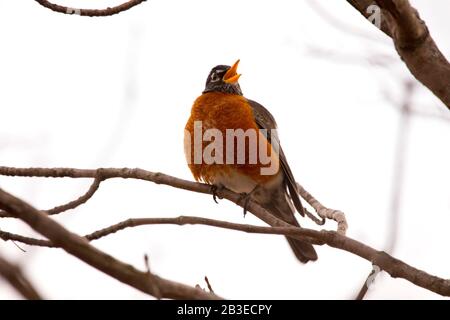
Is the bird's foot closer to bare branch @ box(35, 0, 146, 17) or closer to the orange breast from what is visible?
the orange breast

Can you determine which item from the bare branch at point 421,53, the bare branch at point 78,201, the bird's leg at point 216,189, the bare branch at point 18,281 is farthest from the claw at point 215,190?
the bare branch at point 18,281

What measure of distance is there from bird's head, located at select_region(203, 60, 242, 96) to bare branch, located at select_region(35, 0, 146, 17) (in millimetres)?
3041

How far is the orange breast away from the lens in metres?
5.97

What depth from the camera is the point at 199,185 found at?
15.3ft

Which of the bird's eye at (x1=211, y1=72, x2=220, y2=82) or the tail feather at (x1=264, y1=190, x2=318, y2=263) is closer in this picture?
the tail feather at (x1=264, y1=190, x2=318, y2=263)

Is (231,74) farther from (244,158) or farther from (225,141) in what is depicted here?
(244,158)

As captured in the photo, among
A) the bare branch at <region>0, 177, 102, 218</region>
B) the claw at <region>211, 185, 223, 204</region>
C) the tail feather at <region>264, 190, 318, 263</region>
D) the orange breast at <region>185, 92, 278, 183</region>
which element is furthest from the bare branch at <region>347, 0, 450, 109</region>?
the tail feather at <region>264, 190, 318, 263</region>

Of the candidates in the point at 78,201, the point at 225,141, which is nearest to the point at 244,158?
the point at 225,141

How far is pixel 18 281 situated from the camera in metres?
1.52

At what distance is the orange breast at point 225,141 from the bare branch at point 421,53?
126 inches

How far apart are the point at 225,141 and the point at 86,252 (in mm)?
4024
